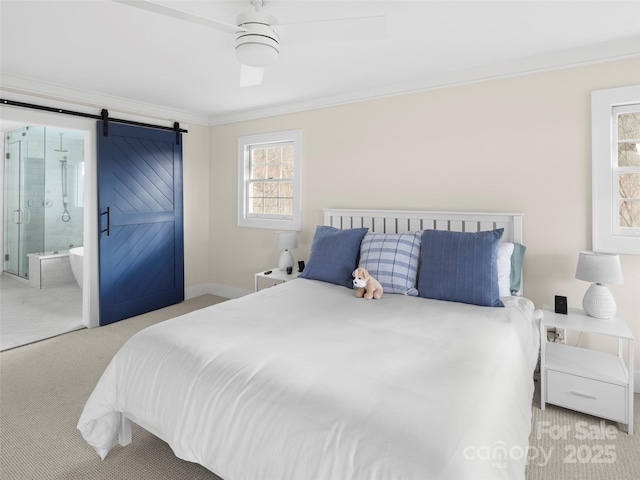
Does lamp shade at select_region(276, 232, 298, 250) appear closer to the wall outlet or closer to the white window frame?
the wall outlet

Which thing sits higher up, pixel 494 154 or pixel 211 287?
pixel 494 154

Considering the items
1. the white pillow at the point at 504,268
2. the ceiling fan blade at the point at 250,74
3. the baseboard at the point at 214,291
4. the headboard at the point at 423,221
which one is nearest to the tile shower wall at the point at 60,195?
the baseboard at the point at 214,291

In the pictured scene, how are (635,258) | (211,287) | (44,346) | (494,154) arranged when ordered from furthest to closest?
(211,287) → (44,346) → (494,154) → (635,258)

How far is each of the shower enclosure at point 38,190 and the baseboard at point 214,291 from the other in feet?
9.07

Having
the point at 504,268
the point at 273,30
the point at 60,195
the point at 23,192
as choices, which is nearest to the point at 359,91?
the point at 273,30

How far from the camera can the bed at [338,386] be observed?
1.18 m

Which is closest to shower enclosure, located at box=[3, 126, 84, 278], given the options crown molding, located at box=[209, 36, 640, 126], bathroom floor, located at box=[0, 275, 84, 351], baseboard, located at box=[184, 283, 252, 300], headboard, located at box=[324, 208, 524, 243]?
bathroom floor, located at box=[0, 275, 84, 351]

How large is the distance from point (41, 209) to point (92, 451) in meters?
5.42

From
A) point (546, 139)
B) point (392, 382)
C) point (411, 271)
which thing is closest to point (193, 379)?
point (392, 382)

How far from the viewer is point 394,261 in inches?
114

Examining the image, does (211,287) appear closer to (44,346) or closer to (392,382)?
(44,346)

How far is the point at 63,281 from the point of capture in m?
5.94

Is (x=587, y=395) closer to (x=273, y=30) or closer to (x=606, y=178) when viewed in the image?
(x=606, y=178)

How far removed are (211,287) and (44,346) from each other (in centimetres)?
214
